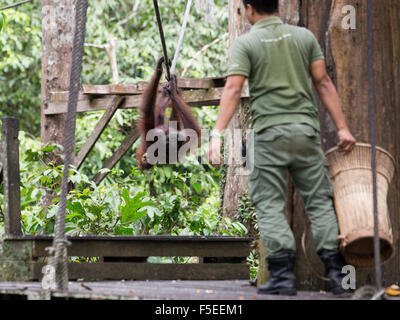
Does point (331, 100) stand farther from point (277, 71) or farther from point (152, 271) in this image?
point (152, 271)

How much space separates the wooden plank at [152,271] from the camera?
11.7ft

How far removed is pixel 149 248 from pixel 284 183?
3.66 feet

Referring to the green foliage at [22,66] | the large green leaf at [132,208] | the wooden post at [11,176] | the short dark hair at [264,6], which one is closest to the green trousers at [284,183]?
the short dark hair at [264,6]

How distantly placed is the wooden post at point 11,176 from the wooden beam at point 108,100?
2910mm

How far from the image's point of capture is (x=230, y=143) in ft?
21.4

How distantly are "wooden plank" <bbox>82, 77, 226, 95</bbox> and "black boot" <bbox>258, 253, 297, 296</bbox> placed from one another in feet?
11.4

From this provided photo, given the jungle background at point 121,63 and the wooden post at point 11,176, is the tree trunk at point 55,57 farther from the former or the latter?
the wooden post at point 11,176

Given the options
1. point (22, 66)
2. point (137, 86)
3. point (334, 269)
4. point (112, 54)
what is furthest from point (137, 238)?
point (22, 66)

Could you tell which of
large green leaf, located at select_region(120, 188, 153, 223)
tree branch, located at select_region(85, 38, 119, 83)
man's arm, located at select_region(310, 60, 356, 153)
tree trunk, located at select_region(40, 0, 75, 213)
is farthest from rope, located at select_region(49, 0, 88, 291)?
tree branch, located at select_region(85, 38, 119, 83)

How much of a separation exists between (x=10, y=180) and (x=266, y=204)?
1.38m

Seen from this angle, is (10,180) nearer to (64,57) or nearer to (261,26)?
→ (261,26)

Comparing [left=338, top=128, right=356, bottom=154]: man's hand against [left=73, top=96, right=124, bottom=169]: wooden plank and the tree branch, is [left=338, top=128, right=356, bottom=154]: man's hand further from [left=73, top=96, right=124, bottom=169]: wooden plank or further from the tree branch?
the tree branch

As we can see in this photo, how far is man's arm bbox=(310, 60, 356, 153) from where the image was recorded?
285cm

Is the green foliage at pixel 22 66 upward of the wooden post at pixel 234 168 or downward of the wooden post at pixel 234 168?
upward
